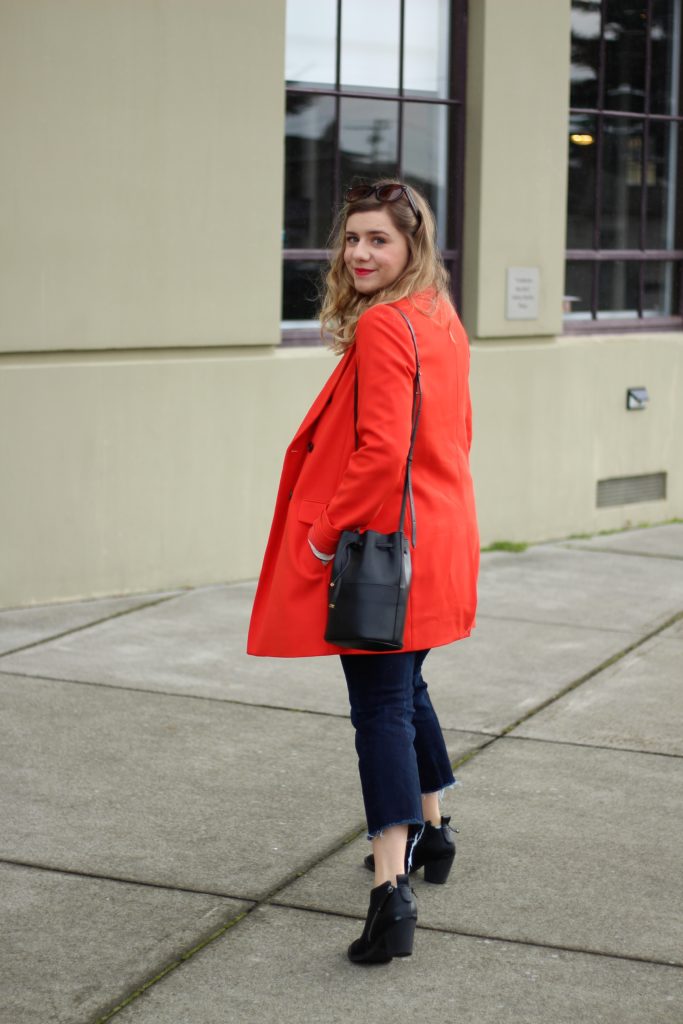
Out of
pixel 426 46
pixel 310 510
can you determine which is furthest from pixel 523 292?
pixel 310 510

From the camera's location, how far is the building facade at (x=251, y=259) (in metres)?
7.10

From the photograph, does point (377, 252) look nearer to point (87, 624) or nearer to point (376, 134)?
point (87, 624)

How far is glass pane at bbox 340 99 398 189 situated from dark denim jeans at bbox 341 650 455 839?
5218 mm

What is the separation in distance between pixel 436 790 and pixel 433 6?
6.00m

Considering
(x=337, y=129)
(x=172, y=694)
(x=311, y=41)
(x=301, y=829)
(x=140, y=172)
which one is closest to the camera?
(x=301, y=829)

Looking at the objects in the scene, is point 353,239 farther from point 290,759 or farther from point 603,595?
point 603,595

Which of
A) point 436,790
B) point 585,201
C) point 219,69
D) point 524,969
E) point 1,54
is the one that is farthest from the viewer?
point 585,201

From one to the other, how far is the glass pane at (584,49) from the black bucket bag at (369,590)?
6.48 meters

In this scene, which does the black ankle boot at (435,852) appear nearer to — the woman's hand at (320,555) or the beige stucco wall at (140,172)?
the woman's hand at (320,555)

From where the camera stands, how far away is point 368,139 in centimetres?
859

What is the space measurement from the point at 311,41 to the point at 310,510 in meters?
5.29

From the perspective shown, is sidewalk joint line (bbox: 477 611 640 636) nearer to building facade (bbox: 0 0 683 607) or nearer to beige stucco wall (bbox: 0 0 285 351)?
building facade (bbox: 0 0 683 607)

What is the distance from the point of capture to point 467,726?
217 inches

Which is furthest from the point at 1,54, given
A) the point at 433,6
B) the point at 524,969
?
the point at 524,969
